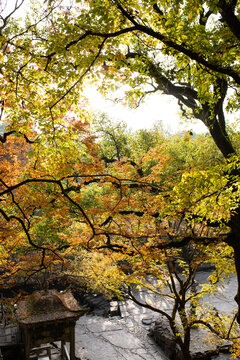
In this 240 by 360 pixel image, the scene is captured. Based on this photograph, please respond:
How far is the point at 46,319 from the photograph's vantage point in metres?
8.38

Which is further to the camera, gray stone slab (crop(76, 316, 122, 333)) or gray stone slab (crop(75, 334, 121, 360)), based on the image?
gray stone slab (crop(76, 316, 122, 333))

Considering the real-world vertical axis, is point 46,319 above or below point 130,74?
below

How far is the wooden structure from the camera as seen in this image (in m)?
8.38

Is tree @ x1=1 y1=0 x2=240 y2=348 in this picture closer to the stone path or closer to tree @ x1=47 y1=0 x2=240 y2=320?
tree @ x1=47 y1=0 x2=240 y2=320

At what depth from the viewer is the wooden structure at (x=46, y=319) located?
8.38m

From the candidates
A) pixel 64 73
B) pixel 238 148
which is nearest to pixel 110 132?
pixel 238 148

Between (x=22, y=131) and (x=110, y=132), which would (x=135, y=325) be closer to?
(x=110, y=132)

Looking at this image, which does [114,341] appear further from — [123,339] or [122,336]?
[122,336]

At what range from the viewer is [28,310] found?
348 inches

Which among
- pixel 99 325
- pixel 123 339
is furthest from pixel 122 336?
pixel 99 325

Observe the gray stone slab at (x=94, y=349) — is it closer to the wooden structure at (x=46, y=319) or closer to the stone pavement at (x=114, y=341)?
the stone pavement at (x=114, y=341)

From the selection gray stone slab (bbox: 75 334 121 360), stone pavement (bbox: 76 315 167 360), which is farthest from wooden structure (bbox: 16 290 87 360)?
stone pavement (bbox: 76 315 167 360)

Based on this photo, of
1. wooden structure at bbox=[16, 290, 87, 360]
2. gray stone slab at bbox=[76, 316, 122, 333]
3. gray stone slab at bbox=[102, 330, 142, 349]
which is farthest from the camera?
gray stone slab at bbox=[76, 316, 122, 333]

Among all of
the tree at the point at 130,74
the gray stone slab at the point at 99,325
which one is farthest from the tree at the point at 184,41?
the gray stone slab at the point at 99,325
